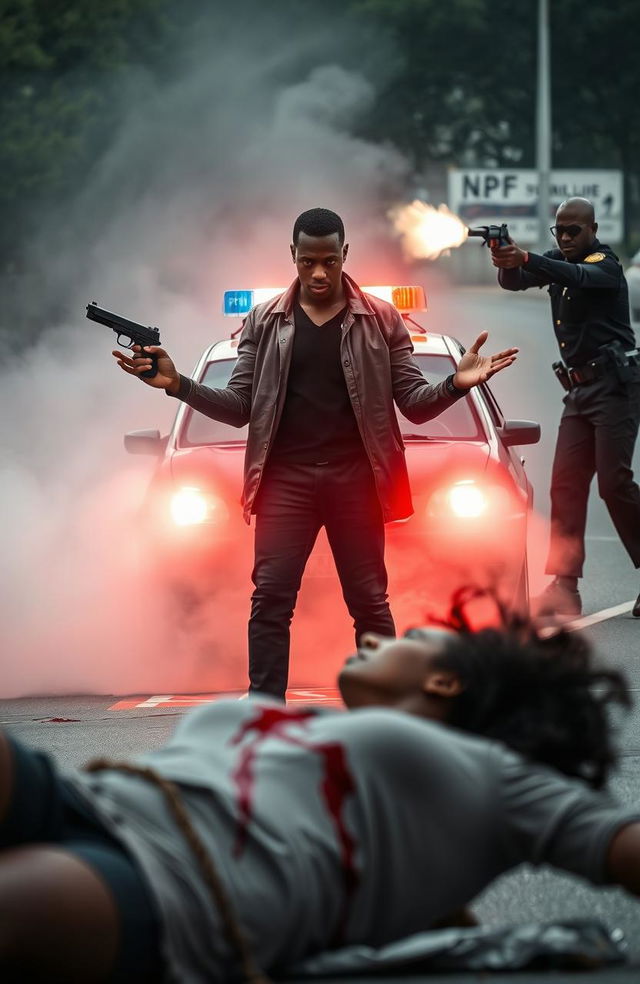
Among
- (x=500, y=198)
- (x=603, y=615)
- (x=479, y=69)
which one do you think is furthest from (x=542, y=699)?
(x=479, y=69)

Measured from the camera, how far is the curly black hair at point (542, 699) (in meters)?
3.19

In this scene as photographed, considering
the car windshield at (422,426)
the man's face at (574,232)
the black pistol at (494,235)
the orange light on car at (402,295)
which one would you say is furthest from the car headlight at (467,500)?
the man's face at (574,232)

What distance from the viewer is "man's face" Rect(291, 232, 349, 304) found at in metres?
5.86

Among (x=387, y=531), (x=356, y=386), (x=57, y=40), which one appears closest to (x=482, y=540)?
(x=387, y=531)

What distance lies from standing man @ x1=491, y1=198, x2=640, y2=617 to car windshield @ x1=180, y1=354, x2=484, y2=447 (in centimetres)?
64

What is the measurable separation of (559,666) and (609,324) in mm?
5432

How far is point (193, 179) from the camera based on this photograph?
2606 cm

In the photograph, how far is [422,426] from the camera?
790 cm

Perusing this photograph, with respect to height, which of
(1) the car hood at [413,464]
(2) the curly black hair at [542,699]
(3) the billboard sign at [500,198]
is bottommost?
(2) the curly black hair at [542,699]

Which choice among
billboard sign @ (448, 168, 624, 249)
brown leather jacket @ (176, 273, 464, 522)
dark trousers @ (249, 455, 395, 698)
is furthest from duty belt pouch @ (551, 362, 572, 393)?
billboard sign @ (448, 168, 624, 249)

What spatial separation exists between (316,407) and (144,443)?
2.31m

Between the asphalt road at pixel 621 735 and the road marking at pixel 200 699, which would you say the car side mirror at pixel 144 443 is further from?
the road marking at pixel 200 699

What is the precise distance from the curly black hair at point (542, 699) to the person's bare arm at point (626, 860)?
0.24 meters

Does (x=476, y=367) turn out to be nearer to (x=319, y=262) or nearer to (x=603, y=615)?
(x=319, y=262)
